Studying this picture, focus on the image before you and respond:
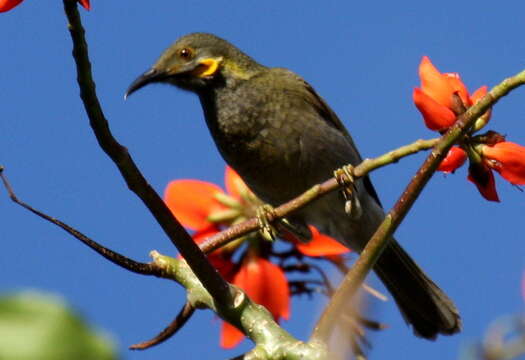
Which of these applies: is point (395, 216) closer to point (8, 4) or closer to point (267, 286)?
point (8, 4)

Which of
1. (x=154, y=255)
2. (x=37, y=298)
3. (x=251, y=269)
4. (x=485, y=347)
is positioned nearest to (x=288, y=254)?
(x=251, y=269)

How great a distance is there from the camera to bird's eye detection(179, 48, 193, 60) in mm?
4691

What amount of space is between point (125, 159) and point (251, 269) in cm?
141

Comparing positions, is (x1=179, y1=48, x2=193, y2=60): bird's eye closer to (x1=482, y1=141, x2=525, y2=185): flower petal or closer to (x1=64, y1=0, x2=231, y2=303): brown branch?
(x1=482, y1=141, x2=525, y2=185): flower petal

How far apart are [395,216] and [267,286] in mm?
1312

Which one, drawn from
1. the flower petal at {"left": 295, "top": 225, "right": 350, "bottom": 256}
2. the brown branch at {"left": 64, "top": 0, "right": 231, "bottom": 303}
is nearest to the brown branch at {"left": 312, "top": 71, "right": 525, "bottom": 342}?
the brown branch at {"left": 64, "top": 0, "right": 231, "bottom": 303}

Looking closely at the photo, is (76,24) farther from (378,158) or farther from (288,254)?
(288,254)

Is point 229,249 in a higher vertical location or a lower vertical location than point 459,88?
higher

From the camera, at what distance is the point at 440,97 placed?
2084 mm

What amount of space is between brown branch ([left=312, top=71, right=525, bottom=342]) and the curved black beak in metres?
2.66

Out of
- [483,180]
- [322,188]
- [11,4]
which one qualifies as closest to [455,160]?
[483,180]

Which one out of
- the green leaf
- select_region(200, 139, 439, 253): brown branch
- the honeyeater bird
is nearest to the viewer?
the green leaf

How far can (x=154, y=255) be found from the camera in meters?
1.70

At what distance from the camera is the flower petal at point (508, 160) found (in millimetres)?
1986
